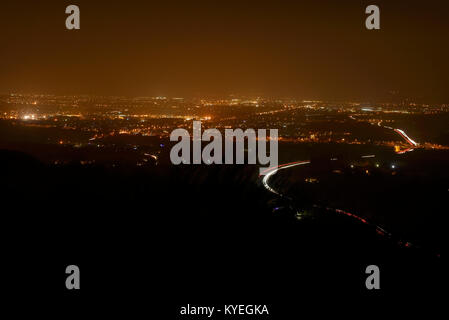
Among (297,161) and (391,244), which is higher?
(297,161)

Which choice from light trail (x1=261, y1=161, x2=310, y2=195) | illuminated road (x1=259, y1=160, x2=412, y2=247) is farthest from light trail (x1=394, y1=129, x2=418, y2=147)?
illuminated road (x1=259, y1=160, x2=412, y2=247)

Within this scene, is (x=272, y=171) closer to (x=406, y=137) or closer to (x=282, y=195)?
Result: (x=282, y=195)

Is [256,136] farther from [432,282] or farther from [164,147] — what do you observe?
[432,282]

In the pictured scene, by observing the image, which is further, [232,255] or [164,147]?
[164,147]

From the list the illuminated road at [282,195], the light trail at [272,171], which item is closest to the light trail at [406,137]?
the light trail at [272,171]

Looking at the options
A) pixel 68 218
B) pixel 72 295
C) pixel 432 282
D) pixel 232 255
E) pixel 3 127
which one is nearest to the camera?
pixel 72 295

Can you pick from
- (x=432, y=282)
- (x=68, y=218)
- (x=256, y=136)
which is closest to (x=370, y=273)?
(x=432, y=282)

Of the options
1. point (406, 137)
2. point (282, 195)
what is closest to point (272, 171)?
point (282, 195)

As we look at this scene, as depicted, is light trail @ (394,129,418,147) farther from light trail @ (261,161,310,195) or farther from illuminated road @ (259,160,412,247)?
illuminated road @ (259,160,412,247)

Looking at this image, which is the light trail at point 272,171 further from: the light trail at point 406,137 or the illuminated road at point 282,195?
the light trail at point 406,137

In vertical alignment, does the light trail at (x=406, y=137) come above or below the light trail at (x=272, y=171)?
above

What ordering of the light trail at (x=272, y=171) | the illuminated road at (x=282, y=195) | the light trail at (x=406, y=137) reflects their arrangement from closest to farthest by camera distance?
1. the illuminated road at (x=282, y=195)
2. the light trail at (x=272, y=171)
3. the light trail at (x=406, y=137)
